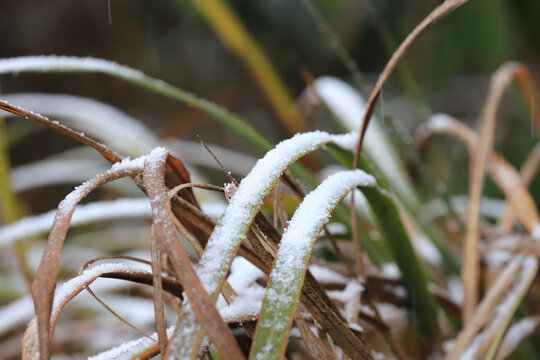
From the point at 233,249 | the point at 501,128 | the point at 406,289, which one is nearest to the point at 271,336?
the point at 233,249

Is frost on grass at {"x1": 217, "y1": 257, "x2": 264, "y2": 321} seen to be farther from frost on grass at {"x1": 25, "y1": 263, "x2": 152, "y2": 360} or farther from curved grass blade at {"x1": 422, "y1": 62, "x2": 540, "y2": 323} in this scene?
curved grass blade at {"x1": 422, "y1": 62, "x2": 540, "y2": 323}

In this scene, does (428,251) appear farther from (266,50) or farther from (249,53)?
(266,50)

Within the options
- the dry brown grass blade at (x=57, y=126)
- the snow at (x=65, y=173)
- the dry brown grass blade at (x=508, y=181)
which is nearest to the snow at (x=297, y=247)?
the dry brown grass blade at (x=57, y=126)

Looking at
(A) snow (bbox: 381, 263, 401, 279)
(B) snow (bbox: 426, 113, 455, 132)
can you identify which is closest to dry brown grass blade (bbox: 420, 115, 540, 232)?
(B) snow (bbox: 426, 113, 455, 132)

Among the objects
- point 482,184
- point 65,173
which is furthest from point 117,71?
point 65,173

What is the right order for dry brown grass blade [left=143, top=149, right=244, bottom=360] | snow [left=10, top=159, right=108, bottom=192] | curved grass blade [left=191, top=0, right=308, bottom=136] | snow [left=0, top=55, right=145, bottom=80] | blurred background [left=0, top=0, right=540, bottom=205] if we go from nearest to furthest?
dry brown grass blade [left=143, top=149, right=244, bottom=360] < snow [left=0, top=55, right=145, bottom=80] < snow [left=10, top=159, right=108, bottom=192] < curved grass blade [left=191, top=0, right=308, bottom=136] < blurred background [left=0, top=0, right=540, bottom=205]
